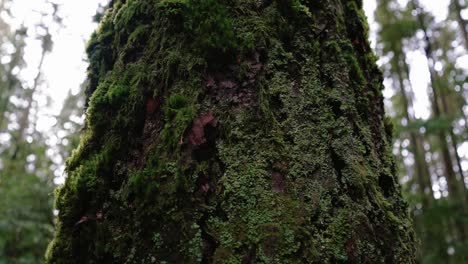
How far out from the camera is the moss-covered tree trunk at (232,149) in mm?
1128

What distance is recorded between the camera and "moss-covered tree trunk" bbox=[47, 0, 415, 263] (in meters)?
1.13

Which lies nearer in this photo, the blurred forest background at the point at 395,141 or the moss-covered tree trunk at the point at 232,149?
the moss-covered tree trunk at the point at 232,149

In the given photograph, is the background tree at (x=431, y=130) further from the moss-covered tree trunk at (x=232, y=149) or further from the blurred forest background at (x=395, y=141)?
the moss-covered tree trunk at (x=232, y=149)

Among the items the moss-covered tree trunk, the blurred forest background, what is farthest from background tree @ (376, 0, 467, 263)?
the moss-covered tree trunk

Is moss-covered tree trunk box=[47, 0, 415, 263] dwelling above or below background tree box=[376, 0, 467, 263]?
below

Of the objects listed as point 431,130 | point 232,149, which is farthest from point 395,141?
point 232,149

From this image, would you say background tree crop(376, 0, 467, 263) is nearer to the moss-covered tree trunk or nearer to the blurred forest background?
the blurred forest background

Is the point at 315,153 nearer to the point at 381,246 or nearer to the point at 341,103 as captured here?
the point at 341,103

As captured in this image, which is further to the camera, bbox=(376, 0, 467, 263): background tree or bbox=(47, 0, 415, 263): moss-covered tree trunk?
bbox=(376, 0, 467, 263): background tree

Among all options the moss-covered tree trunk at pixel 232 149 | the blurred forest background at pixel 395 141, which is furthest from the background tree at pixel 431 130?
the moss-covered tree trunk at pixel 232 149

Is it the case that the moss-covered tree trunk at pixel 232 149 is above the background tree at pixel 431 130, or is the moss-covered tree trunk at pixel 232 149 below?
below

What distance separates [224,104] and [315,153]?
349 millimetres

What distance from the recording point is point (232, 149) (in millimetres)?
1213

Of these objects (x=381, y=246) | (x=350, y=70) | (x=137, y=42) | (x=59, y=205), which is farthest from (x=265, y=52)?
(x=59, y=205)
